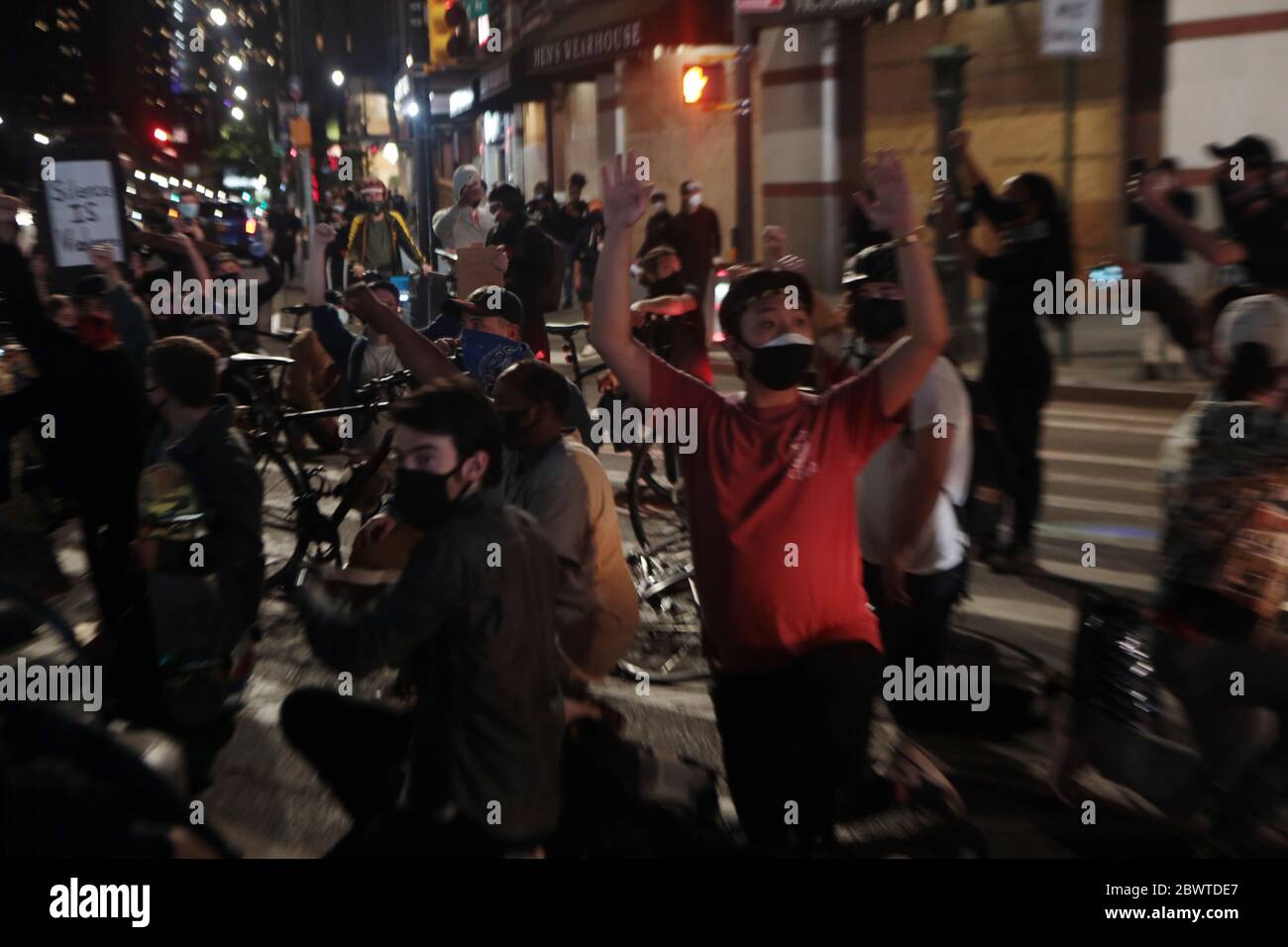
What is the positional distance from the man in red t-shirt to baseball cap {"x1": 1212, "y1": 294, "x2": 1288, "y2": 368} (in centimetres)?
93

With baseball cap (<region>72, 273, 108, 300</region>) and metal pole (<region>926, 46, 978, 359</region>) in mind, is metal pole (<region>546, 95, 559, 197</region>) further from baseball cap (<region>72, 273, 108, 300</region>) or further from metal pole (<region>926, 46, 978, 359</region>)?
baseball cap (<region>72, 273, 108, 300</region>)

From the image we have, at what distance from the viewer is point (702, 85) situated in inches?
766

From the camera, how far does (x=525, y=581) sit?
11.0ft

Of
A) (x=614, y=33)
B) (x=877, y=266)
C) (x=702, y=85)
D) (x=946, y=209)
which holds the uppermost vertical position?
(x=614, y=33)

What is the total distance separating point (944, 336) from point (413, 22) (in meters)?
17.1

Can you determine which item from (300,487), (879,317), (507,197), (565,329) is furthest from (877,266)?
(507,197)

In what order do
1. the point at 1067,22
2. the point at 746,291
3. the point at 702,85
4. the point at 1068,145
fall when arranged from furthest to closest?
the point at 702,85 < the point at 1068,145 < the point at 1067,22 < the point at 746,291

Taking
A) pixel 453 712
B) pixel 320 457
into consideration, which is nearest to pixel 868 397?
pixel 453 712

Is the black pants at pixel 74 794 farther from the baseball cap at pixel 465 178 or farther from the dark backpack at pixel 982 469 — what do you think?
the baseball cap at pixel 465 178

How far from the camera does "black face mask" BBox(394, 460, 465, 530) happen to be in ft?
11.3

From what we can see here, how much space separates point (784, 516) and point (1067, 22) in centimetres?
1107

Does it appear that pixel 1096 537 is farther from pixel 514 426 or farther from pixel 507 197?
pixel 507 197

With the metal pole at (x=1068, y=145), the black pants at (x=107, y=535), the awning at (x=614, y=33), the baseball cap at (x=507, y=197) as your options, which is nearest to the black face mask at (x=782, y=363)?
the black pants at (x=107, y=535)

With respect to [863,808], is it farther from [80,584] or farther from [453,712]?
[80,584]
